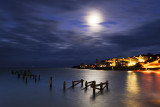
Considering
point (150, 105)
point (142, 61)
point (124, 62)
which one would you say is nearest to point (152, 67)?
point (142, 61)

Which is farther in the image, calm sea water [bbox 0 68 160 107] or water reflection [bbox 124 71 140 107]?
calm sea water [bbox 0 68 160 107]

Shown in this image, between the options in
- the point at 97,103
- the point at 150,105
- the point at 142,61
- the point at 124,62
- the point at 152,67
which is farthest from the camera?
the point at 124,62

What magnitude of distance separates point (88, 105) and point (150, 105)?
6878 millimetres

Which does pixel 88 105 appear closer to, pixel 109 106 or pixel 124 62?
pixel 109 106

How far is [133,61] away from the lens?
15450 cm

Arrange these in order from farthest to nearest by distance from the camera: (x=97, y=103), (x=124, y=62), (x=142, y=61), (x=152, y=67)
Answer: (x=124, y=62) → (x=142, y=61) → (x=152, y=67) → (x=97, y=103)

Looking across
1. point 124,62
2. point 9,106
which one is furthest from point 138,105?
point 124,62

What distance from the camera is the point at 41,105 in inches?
670

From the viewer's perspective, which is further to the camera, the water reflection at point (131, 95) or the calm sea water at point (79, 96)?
the calm sea water at point (79, 96)

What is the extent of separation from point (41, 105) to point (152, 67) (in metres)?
129

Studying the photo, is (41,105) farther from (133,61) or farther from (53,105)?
(133,61)

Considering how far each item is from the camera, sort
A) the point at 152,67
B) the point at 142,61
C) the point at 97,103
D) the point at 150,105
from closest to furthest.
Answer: the point at 150,105, the point at 97,103, the point at 152,67, the point at 142,61

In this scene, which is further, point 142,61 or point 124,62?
point 124,62

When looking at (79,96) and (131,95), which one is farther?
(131,95)
